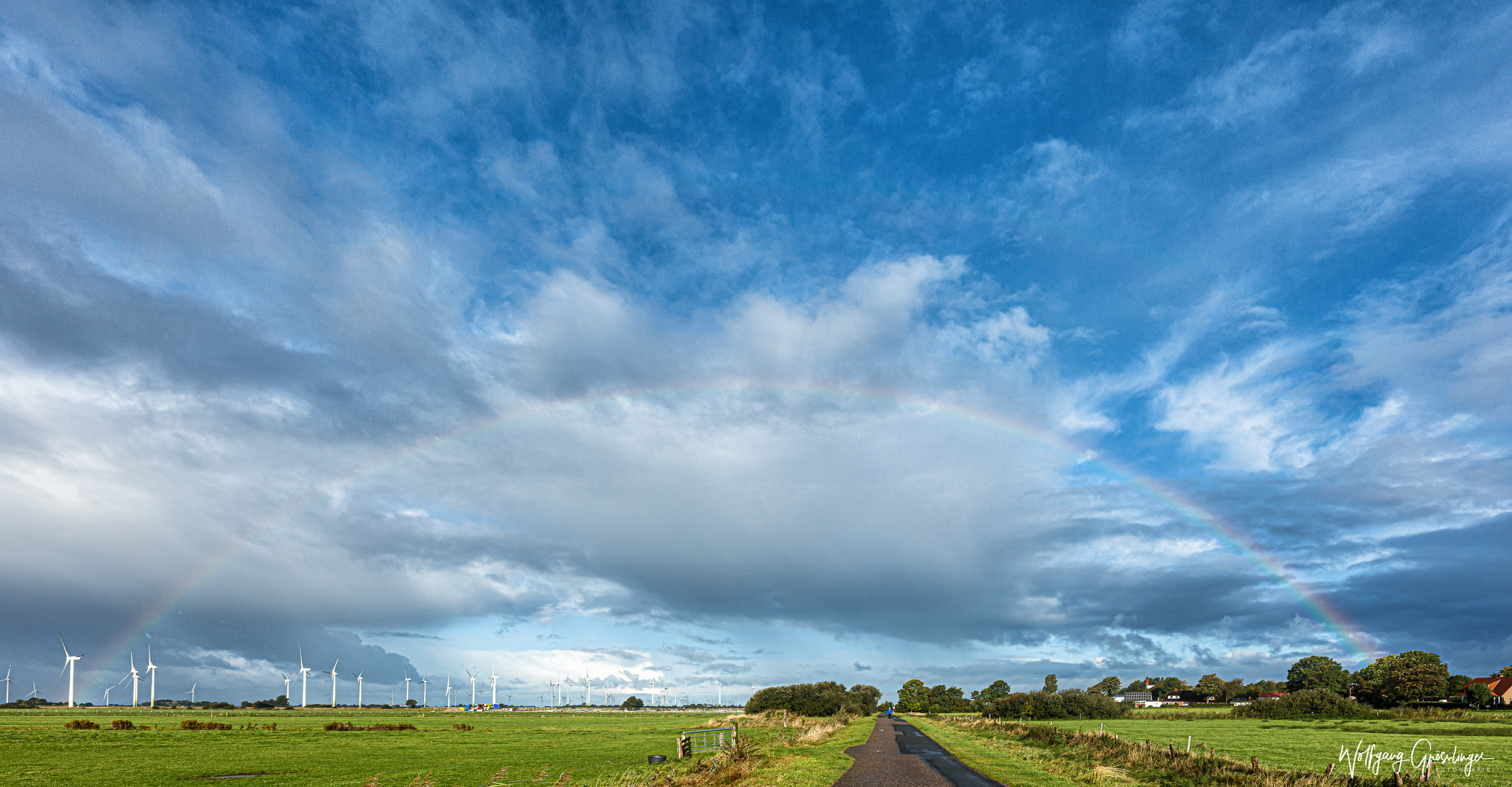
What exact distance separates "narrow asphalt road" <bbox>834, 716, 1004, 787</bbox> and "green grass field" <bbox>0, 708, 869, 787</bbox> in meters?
1.85

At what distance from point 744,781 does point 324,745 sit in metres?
55.9

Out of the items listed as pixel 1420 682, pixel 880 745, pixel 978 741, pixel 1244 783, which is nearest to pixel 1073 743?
pixel 880 745

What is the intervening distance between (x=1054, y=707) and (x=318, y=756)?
14085 cm

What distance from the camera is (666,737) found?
272 ft

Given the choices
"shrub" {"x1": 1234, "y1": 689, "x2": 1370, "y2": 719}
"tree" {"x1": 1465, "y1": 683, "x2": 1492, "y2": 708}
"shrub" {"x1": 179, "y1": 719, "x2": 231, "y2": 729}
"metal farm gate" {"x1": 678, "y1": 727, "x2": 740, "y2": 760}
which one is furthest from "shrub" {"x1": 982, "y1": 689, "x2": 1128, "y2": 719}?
"shrub" {"x1": 179, "y1": 719, "x2": 231, "y2": 729}

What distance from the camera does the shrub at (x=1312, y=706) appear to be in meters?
120

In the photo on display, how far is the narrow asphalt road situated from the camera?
33.0 m

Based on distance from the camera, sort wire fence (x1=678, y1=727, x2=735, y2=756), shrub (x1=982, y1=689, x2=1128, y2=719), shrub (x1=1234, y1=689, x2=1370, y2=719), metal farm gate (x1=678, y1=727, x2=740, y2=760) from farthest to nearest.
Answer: shrub (x1=982, y1=689, x2=1128, y2=719) → shrub (x1=1234, y1=689, x2=1370, y2=719) → wire fence (x1=678, y1=727, x2=735, y2=756) → metal farm gate (x1=678, y1=727, x2=740, y2=760)

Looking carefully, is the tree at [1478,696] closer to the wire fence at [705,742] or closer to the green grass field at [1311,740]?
the green grass field at [1311,740]

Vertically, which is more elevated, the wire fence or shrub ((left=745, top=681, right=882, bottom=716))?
the wire fence

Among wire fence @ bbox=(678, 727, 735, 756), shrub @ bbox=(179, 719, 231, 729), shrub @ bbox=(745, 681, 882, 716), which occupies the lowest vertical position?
shrub @ bbox=(745, 681, 882, 716)

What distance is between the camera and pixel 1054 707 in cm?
15412

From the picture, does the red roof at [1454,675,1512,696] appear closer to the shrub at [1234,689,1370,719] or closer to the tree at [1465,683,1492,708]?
the tree at [1465,683,1492,708]

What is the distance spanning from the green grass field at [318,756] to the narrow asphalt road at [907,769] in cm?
185
